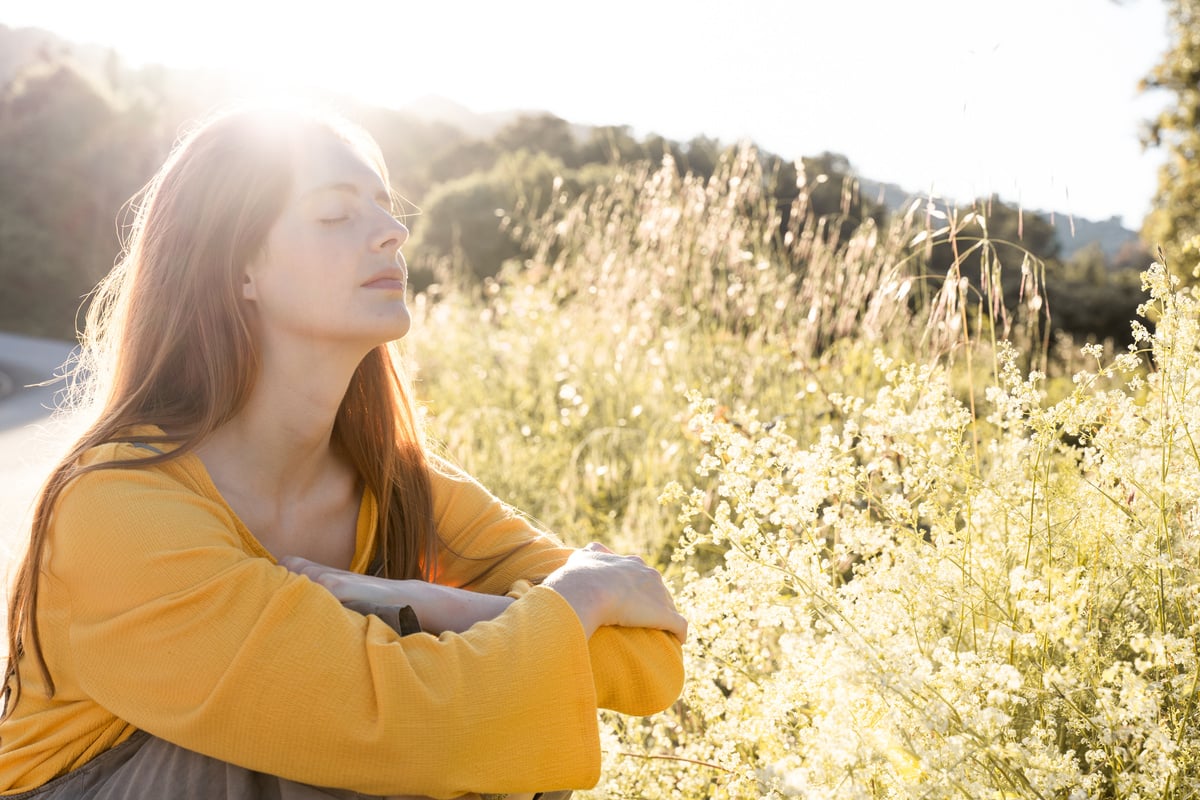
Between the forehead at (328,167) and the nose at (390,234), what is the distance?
0.33 ft

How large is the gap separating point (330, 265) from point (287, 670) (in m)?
0.80

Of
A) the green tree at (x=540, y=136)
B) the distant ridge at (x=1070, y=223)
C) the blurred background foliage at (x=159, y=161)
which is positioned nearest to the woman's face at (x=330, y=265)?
the distant ridge at (x=1070, y=223)

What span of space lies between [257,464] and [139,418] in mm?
258

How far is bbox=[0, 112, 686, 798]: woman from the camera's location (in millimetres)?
1560

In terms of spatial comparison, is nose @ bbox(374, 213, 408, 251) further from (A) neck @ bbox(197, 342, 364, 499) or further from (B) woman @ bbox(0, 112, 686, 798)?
(A) neck @ bbox(197, 342, 364, 499)

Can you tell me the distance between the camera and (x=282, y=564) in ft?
6.24

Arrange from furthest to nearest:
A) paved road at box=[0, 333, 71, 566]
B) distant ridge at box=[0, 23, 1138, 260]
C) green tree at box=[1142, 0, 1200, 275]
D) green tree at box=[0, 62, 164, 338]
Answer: green tree at box=[0, 62, 164, 338], green tree at box=[1142, 0, 1200, 275], distant ridge at box=[0, 23, 1138, 260], paved road at box=[0, 333, 71, 566]

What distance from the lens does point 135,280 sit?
2.13 m

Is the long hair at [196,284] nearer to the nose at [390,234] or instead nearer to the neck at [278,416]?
the neck at [278,416]

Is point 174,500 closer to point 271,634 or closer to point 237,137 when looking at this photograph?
point 271,634

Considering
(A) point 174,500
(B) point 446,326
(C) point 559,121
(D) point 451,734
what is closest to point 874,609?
(D) point 451,734

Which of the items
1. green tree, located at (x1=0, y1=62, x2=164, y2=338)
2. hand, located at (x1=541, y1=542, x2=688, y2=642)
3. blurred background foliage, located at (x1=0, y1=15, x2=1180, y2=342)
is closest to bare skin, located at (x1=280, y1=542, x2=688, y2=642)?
hand, located at (x1=541, y1=542, x2=688, y2=642)

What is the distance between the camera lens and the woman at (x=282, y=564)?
1560mm

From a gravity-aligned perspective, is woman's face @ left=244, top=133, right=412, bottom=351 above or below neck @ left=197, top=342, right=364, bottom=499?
above
